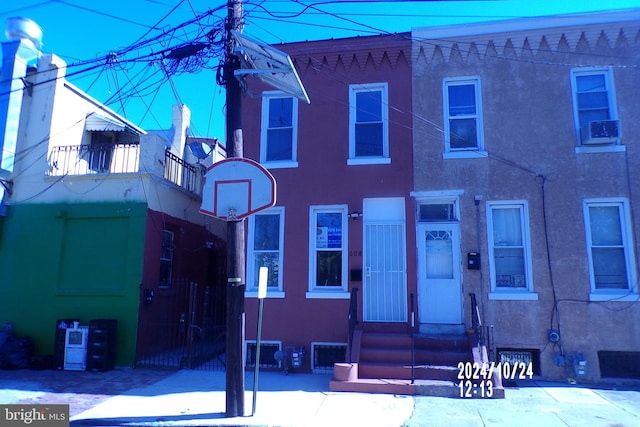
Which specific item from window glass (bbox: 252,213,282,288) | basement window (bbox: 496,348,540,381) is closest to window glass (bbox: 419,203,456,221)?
basement window (bbox: 496,348,540,381)

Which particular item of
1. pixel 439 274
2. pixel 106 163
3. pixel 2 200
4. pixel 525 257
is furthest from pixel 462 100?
pixel 2 200

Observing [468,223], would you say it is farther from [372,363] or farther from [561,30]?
[561,30]

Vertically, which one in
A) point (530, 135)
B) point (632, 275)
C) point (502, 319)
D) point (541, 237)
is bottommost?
point (502, 319)

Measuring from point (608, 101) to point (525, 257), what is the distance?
3818 mm

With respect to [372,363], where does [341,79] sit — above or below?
above

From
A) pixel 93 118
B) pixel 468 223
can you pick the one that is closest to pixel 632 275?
pixel 468 223

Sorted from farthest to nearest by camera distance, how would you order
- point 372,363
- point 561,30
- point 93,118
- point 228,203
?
point 93,118 → point 561,30 → point 372,363 → point 228,203

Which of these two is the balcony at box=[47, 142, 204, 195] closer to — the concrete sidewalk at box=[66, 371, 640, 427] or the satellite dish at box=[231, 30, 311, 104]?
the satellite dish at box=[231, 30, 311, 104]

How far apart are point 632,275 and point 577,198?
182cm

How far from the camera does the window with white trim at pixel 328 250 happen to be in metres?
9.82

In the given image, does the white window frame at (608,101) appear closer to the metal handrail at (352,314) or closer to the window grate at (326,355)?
the metal handrail at (352,314)

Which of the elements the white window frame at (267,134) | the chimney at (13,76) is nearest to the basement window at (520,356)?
the white window frame at (267,134)

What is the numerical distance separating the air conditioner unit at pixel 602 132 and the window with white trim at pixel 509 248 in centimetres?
189

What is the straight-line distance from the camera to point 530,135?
9.55 meters
